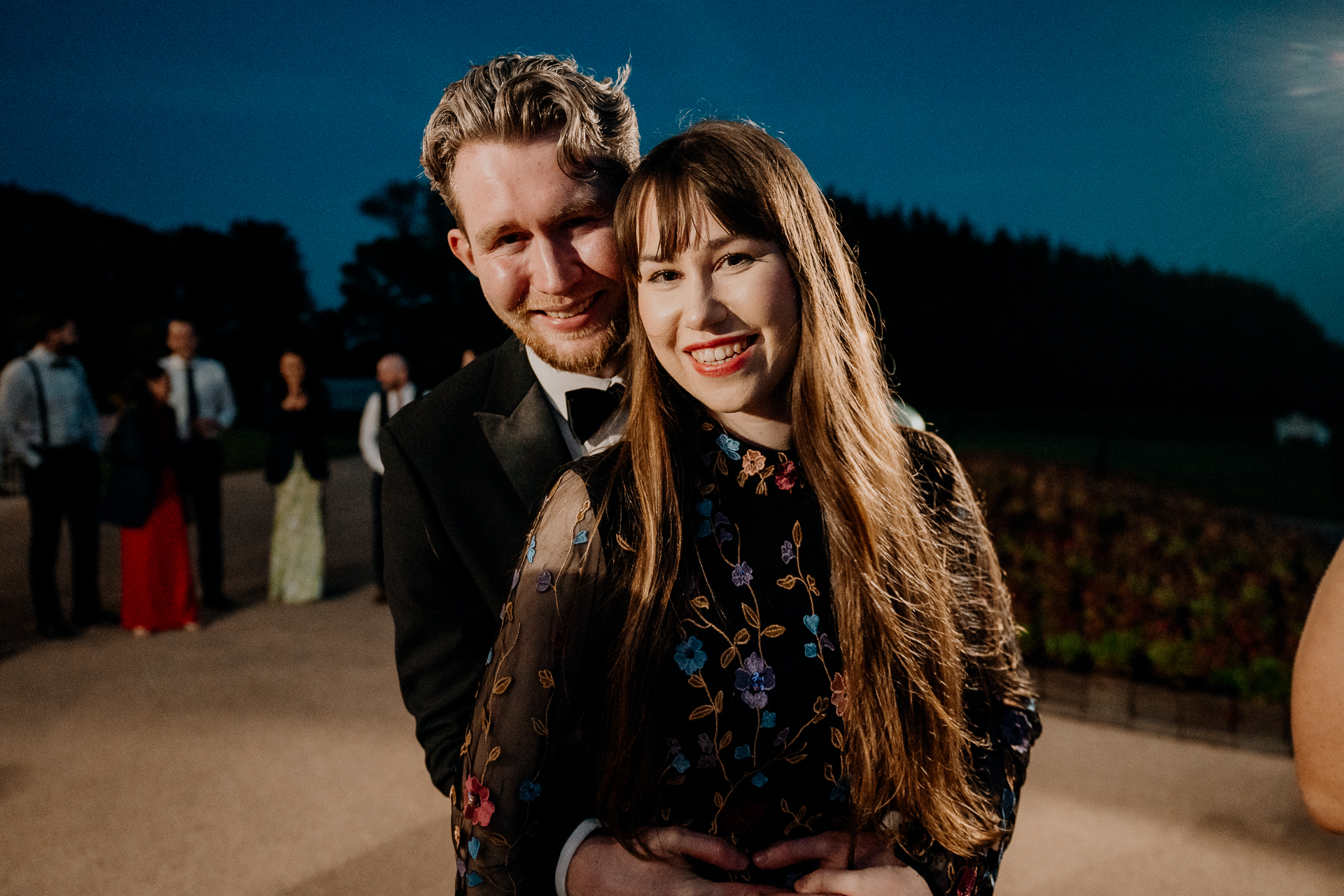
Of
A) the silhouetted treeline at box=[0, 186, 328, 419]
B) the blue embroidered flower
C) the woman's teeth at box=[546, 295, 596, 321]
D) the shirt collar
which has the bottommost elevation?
the blue embroidered flower

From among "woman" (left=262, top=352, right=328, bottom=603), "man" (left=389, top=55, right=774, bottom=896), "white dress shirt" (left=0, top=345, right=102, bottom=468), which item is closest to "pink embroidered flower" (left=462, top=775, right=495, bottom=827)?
"man" (left=389, top=55, right=774, bottom=896)

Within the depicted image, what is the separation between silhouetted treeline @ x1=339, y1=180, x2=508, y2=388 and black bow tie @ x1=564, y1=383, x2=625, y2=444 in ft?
25.2

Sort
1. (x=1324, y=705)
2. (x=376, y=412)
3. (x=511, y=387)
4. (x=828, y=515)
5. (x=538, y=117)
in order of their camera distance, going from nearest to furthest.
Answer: (x=1324, y=705) → (x=828, y=515) → (x=538, y=117) → (x=511, y=387) → (x=376, y=412)

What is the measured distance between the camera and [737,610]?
4.37ft

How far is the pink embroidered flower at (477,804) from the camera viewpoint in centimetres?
124

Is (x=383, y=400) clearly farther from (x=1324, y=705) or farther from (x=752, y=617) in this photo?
(x=1324, y=705)

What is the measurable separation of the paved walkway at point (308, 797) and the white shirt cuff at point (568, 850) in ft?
8.72

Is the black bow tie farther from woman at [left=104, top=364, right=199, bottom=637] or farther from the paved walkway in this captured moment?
woman at [left=104, top=364, right=199, bottom=637]

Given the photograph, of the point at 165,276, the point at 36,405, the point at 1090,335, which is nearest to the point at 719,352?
the point at 36,405

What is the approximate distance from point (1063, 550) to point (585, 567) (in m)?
6.61

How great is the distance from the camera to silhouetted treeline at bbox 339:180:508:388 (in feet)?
35.4

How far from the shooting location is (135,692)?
5391 mm

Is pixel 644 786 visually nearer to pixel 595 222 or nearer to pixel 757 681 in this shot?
pixel 757 681

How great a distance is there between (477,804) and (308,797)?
138 inches
